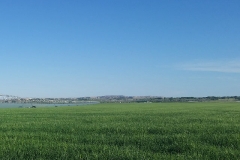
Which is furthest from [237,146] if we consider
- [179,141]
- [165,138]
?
[165,138]

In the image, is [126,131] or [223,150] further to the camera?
[126,131]

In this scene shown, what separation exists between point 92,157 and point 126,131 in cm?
741

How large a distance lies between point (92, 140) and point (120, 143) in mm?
1408

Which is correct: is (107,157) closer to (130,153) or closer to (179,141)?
(130,153)

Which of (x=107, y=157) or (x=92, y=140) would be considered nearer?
(x=107, y=157)

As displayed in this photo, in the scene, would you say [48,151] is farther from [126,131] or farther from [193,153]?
[126,131]

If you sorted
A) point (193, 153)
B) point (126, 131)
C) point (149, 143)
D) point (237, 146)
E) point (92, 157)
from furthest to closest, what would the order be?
point (126, 131), point (149, 143), point (237, 146), point (193, 153), point (92, 157)

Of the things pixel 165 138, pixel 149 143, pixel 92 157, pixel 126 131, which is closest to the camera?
pixel 92 157

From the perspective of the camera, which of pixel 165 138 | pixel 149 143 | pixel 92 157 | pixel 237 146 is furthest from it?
pixel 165 138

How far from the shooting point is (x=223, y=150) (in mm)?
10234

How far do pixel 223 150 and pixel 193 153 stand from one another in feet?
3.75

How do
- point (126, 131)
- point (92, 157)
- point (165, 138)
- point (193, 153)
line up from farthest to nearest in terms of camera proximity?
point (126, 131) < point (165, 138) < point (193, 153) < point (92, 157)

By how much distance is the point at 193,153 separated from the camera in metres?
9.97

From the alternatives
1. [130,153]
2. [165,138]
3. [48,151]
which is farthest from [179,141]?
[48,151]
